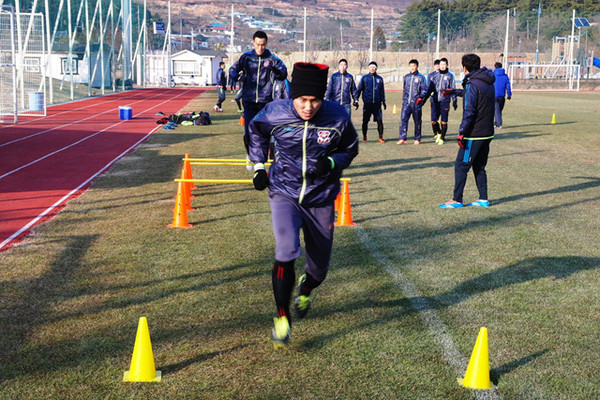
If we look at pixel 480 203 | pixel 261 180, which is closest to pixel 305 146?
pixel 261 180

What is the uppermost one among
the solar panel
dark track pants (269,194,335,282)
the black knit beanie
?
the solar panel

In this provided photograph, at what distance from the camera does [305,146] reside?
5145 mm

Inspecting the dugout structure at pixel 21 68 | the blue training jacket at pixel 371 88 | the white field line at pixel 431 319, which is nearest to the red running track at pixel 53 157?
the dugout structure at pixel 21 68

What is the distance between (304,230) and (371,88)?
13829 millimetres

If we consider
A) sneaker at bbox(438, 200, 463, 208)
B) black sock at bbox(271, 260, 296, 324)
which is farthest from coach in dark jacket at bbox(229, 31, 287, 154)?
black sock at bbox(271, 260, 296, 324)

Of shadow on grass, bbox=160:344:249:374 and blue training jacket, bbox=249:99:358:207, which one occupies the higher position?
blue training jacket, bbox=249:99:358:207

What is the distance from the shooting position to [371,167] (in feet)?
49.4

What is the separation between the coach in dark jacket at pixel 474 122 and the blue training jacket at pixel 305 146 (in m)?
5.74

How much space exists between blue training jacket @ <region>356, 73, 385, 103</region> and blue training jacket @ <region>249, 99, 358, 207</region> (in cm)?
1357

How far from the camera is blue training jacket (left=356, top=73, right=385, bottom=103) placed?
18.6 meters

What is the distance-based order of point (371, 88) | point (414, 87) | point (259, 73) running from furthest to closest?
1. point (414, 87)
2. point (371, 88)
3. point (259, 73)

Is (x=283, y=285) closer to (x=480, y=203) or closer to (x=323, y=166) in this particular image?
(x=323, y=166)

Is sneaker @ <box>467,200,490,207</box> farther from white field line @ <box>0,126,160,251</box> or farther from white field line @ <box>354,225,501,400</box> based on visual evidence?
white field line @ <box>0,126,160,251</box>

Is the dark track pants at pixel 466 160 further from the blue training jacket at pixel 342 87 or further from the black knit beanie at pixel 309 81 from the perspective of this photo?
the blue training jacket at pixel 342 87
